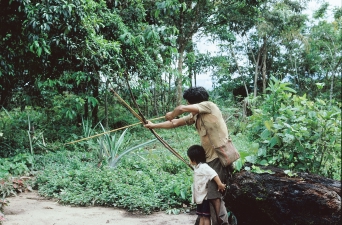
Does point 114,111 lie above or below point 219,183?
above

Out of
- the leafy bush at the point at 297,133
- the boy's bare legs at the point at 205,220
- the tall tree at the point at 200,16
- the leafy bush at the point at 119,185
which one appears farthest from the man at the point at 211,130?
the tall tree at the point at 200,16

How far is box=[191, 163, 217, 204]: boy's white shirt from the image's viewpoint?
11.1 feet

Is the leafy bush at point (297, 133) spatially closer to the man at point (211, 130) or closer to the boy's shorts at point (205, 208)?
the man at point (211, 130)

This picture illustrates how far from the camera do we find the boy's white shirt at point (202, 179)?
3.39 meters

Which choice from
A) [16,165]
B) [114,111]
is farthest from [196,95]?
[114,111]

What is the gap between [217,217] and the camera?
3.46m

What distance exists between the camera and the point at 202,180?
345cm

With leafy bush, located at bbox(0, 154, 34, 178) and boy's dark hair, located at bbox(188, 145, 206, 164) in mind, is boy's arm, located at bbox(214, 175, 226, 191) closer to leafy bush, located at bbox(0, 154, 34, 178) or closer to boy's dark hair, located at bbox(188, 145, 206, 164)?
boy's dark hair, located at bbox(188, 145, 206, 164)

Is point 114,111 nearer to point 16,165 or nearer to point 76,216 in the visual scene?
point 16,165

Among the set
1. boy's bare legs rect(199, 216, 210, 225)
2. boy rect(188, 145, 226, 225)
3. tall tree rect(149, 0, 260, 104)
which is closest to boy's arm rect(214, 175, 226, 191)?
boy rect(188, 145, 226, 225)

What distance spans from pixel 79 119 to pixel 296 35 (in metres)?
10.1

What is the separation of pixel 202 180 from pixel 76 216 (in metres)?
1.98

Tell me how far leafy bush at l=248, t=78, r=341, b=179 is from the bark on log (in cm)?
20

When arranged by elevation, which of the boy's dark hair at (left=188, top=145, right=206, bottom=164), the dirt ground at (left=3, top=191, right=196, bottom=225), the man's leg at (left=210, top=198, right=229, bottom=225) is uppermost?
the boy's dark hair at (left=188, top=145, right=206, bottom=164)
